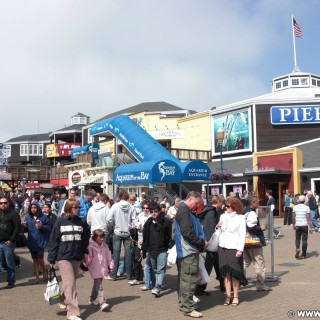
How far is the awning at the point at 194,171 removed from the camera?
856 inches

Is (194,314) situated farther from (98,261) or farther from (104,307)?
(98,261)

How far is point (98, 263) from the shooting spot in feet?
23.3

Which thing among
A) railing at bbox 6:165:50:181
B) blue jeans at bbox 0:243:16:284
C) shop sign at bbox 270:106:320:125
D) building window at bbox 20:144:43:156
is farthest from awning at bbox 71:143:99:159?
building window at bbox 20:144:43:156

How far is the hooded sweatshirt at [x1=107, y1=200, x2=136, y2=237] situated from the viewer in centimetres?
A: 923

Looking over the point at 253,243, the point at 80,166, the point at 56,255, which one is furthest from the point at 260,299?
the point at 80,166

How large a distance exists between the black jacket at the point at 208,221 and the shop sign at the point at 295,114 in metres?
22.7

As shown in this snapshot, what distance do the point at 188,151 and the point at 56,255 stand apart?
2655cm

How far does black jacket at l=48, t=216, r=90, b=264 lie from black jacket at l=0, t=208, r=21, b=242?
2.41 metres

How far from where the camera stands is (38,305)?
7.30 metres

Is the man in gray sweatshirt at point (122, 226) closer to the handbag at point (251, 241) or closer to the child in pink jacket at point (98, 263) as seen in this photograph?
the child in pink jacket at point (98, 263)

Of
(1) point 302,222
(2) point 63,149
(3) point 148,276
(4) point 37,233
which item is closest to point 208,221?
(3) point 148,276

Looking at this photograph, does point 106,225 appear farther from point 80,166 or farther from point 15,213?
point 80,166

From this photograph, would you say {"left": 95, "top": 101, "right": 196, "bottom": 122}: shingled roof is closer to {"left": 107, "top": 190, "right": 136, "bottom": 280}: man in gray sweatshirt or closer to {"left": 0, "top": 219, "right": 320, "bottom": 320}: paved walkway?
{"left": 107, "top": 190, "right": 136, "bottom": 280}: man in gray sweatshirt

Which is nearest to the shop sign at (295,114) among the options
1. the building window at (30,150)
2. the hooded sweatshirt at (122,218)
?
the hooded sweatshirt at (122,218)
